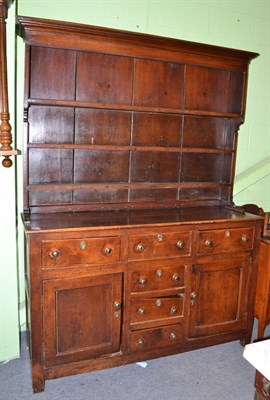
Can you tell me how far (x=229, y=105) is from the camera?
2631 millimetres

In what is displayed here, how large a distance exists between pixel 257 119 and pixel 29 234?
7.27 ft

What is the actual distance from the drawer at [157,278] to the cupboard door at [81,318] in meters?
0.11

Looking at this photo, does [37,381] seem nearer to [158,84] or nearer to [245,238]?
[245,238]

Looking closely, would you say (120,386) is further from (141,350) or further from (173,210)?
(173,210)

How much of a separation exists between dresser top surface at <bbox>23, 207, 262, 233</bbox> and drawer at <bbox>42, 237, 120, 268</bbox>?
79 millimetres

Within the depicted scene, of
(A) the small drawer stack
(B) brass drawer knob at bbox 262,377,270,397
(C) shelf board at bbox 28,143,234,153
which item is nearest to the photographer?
(B) brass drawer knob at bbox 262,377,270,397

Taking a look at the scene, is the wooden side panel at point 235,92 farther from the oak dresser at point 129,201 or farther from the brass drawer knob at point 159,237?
the brass drawer knob at point 159,237

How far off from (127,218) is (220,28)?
69.7 inches

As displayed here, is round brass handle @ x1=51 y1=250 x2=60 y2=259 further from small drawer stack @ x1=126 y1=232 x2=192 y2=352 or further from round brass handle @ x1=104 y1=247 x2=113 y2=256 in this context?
small drawer stack @ x1=126 y1=232 x2=192 y2=352

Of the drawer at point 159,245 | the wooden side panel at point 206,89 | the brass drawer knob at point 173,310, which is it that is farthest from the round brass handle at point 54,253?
the wooden side panel at point 206,89

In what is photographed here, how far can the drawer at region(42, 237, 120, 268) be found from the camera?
1817 millimetres

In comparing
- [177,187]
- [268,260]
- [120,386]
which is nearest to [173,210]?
[177,187]

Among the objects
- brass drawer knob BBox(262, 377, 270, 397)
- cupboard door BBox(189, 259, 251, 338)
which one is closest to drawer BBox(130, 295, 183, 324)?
cupboard door BBox(189, 259, 251, 338)

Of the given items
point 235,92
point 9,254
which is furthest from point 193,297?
point 235,92
